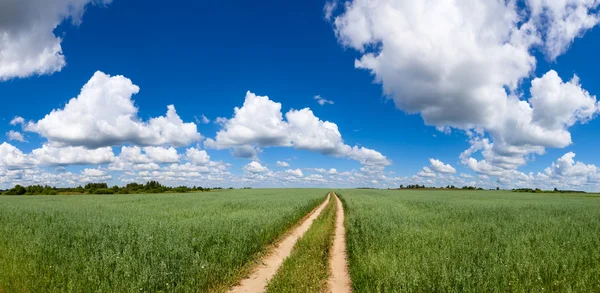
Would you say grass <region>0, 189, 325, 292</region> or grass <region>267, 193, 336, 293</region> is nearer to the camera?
grass <region>0, 189, 325, 292</region>

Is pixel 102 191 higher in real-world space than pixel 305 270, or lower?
higher

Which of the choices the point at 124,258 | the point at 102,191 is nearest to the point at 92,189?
the point at 102,191

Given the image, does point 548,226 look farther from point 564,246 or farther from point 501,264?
point 501,264

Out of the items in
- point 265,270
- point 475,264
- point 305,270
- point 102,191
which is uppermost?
point 475,264

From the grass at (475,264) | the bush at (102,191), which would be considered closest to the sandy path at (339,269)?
the grass at (475,264)

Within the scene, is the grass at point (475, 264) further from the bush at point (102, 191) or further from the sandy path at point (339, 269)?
the bush at point (102, 191)

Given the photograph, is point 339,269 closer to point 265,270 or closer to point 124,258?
point 265,270

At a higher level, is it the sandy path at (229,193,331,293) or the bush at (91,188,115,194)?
the bush at (91,188,115,194)

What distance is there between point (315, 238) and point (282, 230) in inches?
136

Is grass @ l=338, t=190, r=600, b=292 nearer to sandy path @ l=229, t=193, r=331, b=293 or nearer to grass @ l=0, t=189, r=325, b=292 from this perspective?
sandy path @ l=229, t=193, r=331, b=293

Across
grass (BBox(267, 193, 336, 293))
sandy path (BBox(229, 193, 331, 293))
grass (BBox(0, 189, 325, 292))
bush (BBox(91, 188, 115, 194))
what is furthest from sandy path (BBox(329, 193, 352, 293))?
bush (BBox(91, 188, 115, 194))

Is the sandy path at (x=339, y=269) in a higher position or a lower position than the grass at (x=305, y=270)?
lower

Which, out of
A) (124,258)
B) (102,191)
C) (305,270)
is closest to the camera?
(124,258)

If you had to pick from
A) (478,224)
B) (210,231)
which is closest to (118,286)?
(210,231)
